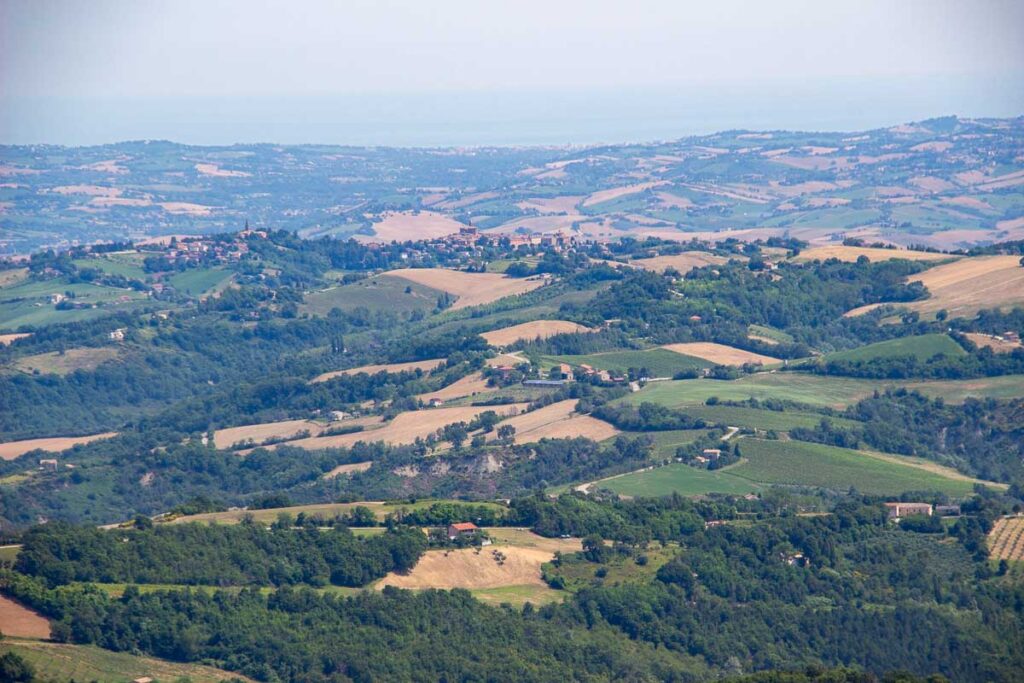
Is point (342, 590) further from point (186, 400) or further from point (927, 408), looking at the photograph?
point (186, 400)

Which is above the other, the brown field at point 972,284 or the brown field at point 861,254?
the brown field at point 972,284

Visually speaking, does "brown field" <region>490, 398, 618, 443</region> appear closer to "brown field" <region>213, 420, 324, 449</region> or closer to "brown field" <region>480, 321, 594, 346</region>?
"brown field" <region>213, 420, 324, 449</region>

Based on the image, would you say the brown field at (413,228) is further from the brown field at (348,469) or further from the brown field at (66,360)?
the brown field at (348,469)

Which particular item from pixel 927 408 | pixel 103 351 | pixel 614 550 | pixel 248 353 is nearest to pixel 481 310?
pixel 248 353

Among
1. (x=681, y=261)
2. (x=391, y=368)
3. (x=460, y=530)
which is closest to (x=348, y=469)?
(x=391, y=368)

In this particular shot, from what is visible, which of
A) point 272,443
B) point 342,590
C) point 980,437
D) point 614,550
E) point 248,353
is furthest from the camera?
point 248,353

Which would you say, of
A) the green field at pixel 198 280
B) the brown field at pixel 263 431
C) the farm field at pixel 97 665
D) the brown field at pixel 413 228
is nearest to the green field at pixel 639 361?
the brown field at pixel 263 431

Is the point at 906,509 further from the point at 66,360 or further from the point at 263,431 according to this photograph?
the point at 66,360
